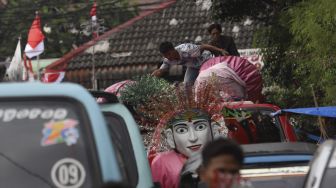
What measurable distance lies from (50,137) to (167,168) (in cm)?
336

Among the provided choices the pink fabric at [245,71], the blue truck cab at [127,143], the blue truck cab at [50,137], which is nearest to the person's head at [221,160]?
the blue truck cab at [50,137]

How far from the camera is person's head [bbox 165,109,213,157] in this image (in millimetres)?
9266

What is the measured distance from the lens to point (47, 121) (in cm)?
551

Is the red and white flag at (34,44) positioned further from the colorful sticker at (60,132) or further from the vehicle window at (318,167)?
the colorful sticker at (60,132)

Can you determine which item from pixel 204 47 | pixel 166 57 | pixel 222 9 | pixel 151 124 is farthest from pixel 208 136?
pixel 222 9

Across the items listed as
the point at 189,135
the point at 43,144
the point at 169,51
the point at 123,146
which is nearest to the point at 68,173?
the point at 43,144

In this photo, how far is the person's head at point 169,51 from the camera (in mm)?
12250

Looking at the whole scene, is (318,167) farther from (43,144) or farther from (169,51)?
(169,51)

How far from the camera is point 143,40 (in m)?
31.0

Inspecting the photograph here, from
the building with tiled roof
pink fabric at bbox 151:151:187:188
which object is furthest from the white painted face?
the building with tiled roof

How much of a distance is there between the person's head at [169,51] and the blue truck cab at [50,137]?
6.69m

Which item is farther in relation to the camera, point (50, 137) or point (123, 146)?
point (123, 146)

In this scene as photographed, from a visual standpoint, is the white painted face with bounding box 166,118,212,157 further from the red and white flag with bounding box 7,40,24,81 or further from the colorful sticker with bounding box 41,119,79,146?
the colorful sticker with bounding box 41,119,79,146

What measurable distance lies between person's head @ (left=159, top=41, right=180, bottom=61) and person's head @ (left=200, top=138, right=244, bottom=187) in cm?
676
